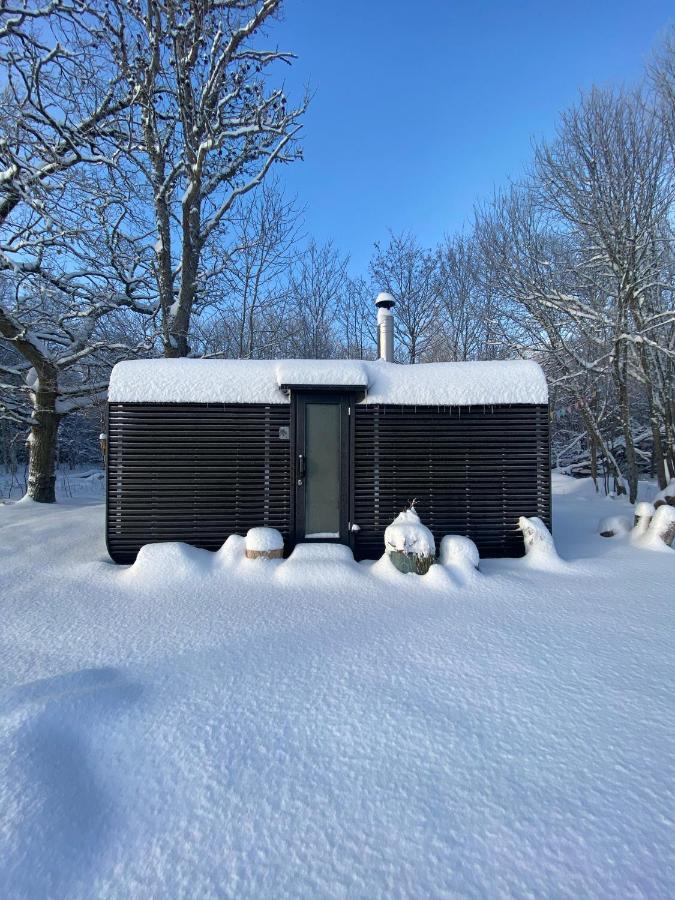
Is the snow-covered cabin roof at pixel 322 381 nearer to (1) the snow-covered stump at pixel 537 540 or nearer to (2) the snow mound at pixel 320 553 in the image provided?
(1) the snow-covered stump at pixel 537 540

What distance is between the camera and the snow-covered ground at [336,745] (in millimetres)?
1396

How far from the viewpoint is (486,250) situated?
10828 millimetres

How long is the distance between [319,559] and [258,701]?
234 centimetres

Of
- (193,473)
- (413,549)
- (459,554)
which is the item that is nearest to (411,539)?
(413,549)

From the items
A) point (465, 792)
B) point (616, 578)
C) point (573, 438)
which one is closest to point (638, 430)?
point (573, 438)

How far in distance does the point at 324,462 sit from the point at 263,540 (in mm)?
1214

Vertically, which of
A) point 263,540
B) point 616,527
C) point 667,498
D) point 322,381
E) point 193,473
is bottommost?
point 616,527

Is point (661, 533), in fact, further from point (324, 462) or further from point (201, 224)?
point (201, 224)

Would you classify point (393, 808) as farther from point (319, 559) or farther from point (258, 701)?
point (319, 559)

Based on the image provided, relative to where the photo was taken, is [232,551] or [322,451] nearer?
[232,551]

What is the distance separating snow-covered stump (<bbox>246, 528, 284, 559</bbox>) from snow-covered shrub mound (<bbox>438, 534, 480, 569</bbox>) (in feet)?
5.90

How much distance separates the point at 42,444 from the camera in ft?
29.7

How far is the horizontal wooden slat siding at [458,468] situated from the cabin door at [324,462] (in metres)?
0.20

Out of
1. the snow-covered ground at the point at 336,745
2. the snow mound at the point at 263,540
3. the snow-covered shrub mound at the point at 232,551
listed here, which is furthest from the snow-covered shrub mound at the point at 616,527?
the snow-covered shrub mound at the point at 232,551
